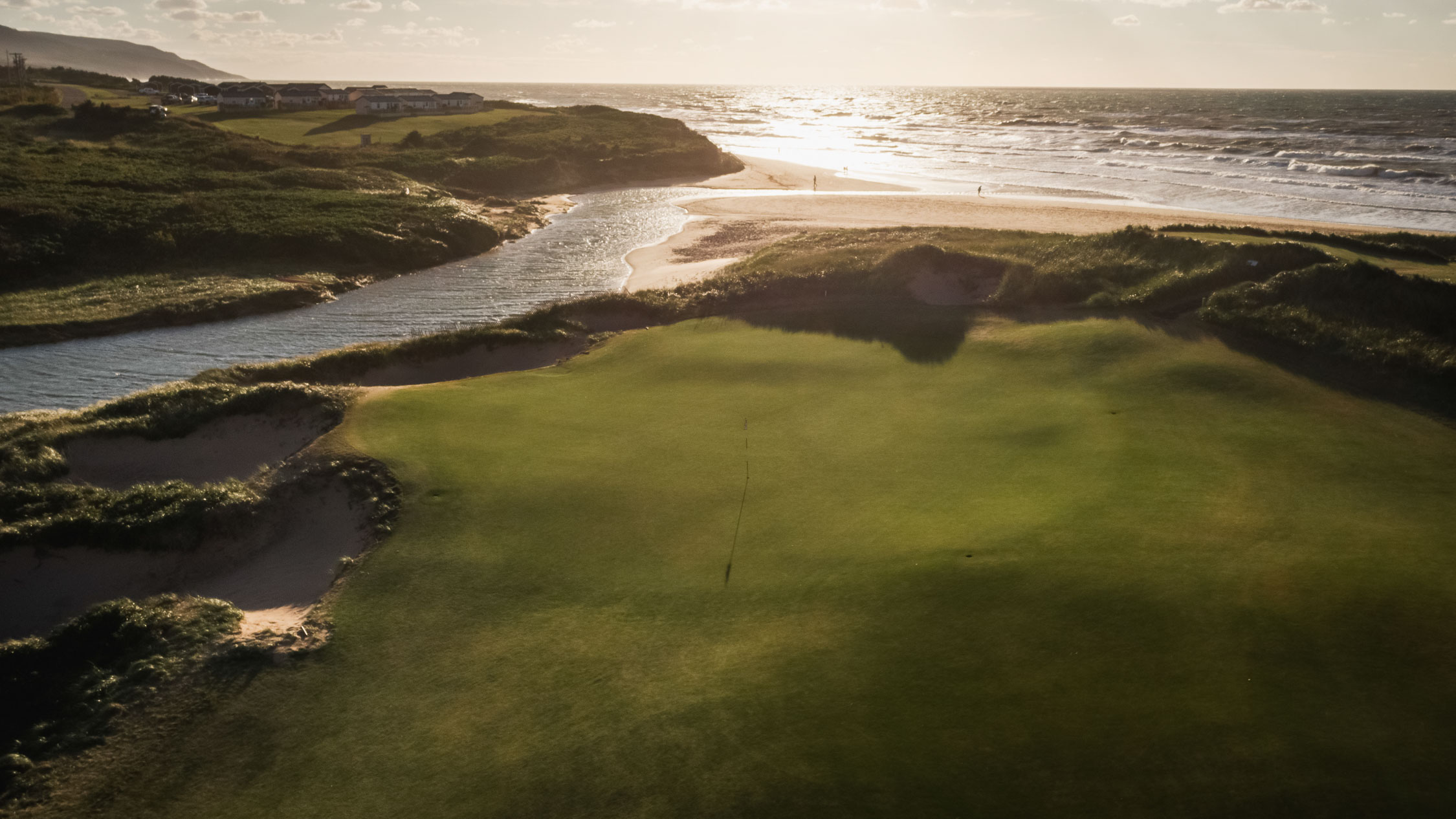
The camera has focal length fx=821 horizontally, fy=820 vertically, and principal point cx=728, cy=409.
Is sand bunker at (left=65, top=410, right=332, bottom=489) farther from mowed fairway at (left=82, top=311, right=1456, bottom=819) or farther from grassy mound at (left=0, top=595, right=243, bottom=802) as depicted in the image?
grassy mound at (left=0, top=595, right=243, bottom=802)

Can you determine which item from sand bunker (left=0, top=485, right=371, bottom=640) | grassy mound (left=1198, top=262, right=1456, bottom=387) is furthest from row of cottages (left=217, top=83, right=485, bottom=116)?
grassy mound (left=1198, top=262, right=1456, bottom=387)

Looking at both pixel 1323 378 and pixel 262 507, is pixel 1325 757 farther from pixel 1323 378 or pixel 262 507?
pixel 262 507

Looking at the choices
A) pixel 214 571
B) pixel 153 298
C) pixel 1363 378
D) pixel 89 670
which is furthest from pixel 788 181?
pixel 89 670

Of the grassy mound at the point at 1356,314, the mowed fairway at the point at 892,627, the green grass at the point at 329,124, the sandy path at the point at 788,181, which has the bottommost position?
the mowed fairway at the point at 892,627

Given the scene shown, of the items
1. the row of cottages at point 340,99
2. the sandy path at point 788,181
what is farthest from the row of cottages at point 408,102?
the sandy path at point 788,181

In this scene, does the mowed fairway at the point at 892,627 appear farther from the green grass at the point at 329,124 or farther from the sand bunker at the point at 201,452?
the green grass at the point at 329,124

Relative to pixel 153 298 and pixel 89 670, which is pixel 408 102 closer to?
pixel 153 298

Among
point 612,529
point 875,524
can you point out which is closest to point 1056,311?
point 875,524
